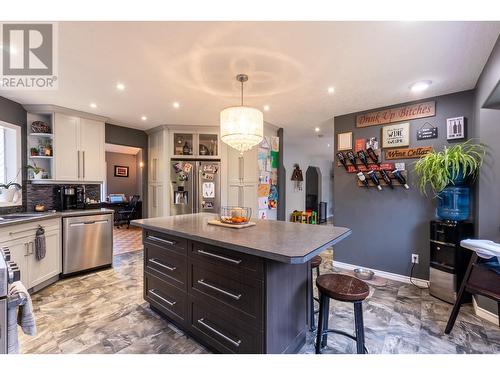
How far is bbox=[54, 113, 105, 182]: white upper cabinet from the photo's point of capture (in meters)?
3.38

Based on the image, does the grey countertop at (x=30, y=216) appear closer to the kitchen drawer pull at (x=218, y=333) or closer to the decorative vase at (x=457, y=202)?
the kitchen drawer pull at (x=218, y=333)

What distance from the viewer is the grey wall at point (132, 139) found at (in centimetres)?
431

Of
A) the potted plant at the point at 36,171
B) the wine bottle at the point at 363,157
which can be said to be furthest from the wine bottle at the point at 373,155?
the potted plant at the point at 36,171

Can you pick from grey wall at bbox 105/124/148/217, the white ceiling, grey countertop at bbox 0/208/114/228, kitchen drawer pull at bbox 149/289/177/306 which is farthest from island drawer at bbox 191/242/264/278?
grey wall at bbox 105/124/148/217

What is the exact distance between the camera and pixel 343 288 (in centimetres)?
155

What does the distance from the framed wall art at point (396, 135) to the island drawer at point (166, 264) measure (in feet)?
9.96

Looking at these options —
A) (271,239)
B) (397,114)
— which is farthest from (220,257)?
(397,114)

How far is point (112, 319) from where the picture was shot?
2182mm

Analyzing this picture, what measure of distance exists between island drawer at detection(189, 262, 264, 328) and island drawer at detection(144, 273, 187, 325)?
193 millimetres

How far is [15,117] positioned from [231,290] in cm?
380

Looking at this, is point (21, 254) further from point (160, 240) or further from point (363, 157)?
point (363, 157)

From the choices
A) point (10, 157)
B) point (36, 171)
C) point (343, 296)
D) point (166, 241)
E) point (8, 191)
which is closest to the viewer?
point (343, 296)
